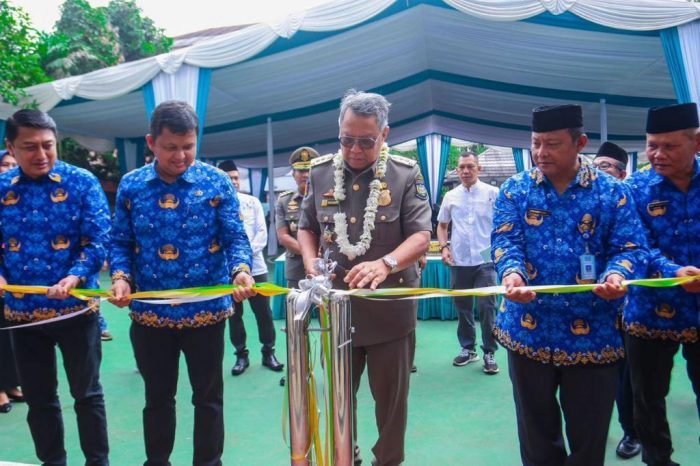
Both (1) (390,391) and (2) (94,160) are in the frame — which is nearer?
(1) (390,391)

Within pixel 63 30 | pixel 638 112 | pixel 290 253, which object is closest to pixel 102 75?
pixel 290 253

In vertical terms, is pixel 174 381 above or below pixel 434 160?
below

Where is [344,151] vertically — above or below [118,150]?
below

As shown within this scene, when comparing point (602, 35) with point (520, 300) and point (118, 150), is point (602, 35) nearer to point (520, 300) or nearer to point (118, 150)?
point (520, 300)

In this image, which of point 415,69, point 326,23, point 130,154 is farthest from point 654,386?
point 130,154

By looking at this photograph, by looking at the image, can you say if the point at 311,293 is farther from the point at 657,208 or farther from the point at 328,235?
the point at 657,208

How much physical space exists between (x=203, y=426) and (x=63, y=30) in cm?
1856

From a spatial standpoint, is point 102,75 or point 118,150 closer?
point 102,75

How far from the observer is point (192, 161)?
2.41 meters

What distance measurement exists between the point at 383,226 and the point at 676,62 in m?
5.47

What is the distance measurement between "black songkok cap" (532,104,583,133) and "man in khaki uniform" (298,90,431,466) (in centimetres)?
63

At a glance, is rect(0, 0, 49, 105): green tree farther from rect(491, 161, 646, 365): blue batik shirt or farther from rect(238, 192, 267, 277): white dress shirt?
rect(491, 161, 646, 365): blue batik shirt

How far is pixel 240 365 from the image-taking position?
452cm

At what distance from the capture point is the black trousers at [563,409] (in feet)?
6.56
